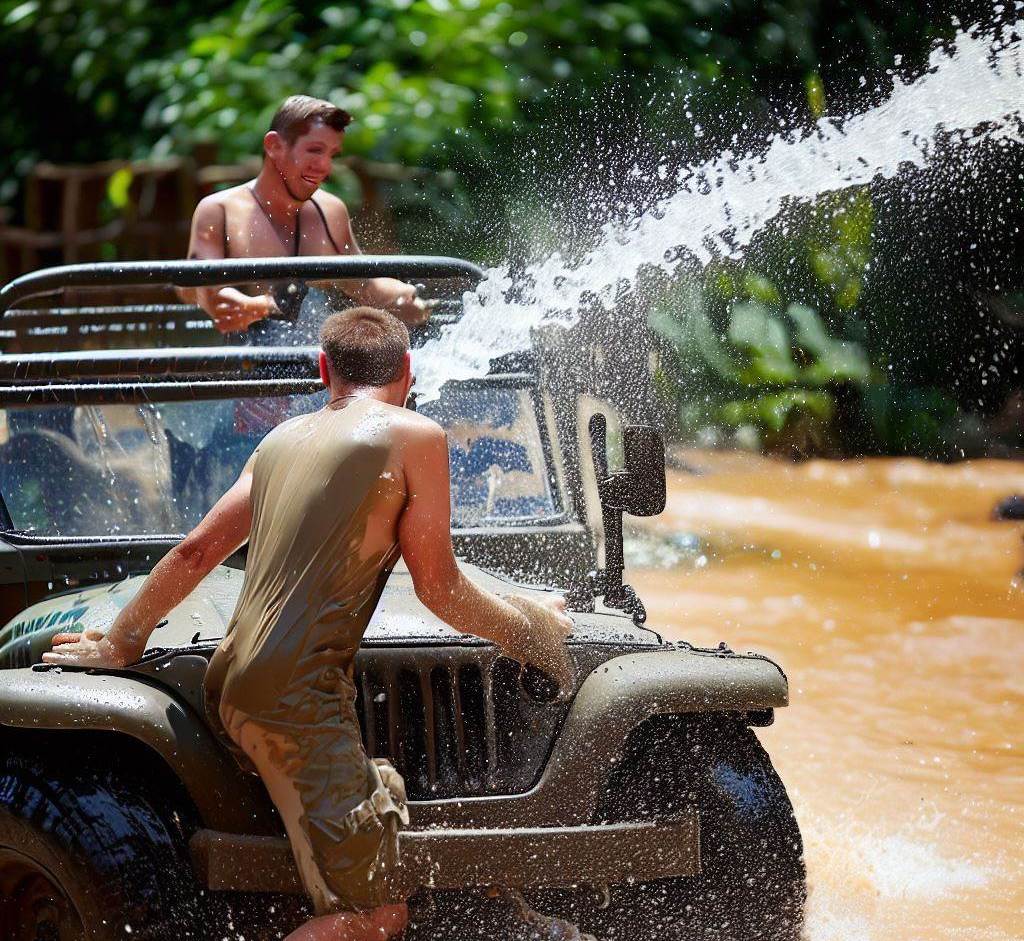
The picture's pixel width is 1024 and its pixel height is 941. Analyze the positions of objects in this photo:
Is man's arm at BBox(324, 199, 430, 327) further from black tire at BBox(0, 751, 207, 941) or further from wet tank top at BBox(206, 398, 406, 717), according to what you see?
black tire at BBox(0, 751, 207, 941)

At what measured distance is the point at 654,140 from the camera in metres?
11.4

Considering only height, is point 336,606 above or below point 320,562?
below

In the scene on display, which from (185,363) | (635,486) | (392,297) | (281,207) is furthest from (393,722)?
(281,207)

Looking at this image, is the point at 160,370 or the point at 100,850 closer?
the point at 100,850

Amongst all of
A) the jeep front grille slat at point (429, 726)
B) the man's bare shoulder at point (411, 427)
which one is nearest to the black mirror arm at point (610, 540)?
the jeep front grille slat at point (429, 726)

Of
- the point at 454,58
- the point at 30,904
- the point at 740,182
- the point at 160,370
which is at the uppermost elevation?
the point at 454,58

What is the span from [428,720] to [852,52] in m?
9.18

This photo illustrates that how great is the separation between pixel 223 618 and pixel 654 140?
7.95 m

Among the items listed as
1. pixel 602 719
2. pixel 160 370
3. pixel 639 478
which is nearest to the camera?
pixel 602 719

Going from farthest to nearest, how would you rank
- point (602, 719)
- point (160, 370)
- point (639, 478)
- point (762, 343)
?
point (762, 343) < point (160, 370) < point (639, 478) < point (602, 719)

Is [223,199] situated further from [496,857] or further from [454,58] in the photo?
[454,58]

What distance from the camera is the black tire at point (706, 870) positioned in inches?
151

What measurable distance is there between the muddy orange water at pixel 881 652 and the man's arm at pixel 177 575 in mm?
2352

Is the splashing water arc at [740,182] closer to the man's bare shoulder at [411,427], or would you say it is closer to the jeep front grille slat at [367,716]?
the jeep front grille slat at [367,716]
